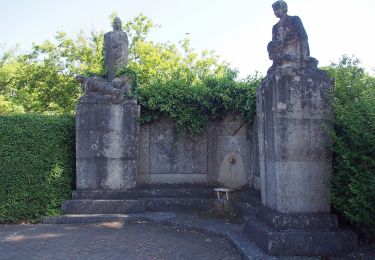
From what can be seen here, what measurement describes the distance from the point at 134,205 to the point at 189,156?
1.93 m

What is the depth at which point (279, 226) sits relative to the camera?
203 inches

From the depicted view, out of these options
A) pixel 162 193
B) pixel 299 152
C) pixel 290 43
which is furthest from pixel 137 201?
pixel 290 43

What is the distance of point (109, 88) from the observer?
28.1ft

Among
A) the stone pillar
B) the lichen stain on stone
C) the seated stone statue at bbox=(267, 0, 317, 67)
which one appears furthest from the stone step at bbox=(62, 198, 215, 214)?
the seated stone statue at bbox=(267, 0, 317, 67)

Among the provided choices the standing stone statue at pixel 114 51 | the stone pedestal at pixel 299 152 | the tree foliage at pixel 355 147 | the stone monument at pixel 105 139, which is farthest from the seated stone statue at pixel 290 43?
the standing stone statue at pixel 114 51

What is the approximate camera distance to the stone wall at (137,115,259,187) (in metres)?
9.13

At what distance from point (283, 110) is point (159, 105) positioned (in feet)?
13.6

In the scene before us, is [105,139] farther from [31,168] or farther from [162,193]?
[162,193]

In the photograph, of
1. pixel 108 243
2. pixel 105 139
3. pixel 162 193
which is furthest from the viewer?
pixel 162 193

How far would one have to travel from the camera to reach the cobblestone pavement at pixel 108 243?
5.50 meters

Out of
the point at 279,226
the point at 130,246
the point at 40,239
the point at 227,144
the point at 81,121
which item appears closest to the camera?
the point at 279,226

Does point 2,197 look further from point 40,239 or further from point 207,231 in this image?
point 207,231

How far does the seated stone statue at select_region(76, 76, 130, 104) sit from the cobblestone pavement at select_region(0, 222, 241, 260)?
9.97ft

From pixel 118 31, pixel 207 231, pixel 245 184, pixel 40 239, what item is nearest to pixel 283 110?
pixel 207 231
